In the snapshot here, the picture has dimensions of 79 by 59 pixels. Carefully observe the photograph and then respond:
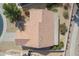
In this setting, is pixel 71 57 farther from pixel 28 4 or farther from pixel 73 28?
pixel 28 4

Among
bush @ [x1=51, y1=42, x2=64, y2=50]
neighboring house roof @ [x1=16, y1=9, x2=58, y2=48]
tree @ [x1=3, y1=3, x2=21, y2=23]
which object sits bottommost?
bush @ [x1=51, y1=42, x2=64, y2=50]

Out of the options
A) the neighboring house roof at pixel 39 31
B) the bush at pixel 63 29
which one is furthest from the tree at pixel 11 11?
the bush at pixel 63 29

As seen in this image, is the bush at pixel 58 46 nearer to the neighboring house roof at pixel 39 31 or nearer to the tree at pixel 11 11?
the neighboring house roof at pixel 39 31

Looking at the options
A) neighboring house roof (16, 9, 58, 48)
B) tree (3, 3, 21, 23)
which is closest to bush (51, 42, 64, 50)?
neighboring house roof (16, 9, 58, 48)

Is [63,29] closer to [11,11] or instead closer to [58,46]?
[58,46]

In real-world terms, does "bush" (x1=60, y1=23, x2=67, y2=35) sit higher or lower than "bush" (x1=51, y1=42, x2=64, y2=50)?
higher

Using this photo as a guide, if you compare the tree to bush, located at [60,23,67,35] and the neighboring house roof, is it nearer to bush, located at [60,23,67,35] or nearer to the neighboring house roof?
the neighboring house roof

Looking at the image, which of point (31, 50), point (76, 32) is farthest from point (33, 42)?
point (76, 32)
